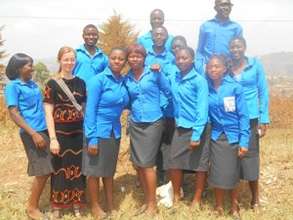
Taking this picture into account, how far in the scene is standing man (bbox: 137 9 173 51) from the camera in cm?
517

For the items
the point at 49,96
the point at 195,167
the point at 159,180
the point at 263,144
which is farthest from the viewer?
the point at 263,144

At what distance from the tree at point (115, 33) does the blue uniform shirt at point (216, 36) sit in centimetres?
2127

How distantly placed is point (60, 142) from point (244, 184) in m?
2.64

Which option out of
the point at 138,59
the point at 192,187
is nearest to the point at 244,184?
the point at 192,187

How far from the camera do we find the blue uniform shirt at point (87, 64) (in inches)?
198

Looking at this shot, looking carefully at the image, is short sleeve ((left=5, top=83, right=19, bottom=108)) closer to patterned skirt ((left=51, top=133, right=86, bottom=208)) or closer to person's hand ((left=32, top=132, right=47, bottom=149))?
person's hand ((left=32, top=132, right=47, bottom=149))

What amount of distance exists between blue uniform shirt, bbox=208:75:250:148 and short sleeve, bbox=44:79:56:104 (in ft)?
5.43

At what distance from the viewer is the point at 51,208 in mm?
5059

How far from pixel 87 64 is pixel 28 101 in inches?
33.8

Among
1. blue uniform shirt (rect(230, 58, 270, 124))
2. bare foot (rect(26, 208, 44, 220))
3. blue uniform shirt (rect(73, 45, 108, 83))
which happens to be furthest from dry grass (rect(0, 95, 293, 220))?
blue uniform shirt (rect(73, 45, 108, 83))

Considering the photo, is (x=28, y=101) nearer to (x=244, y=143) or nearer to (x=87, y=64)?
(x=87, y=64)

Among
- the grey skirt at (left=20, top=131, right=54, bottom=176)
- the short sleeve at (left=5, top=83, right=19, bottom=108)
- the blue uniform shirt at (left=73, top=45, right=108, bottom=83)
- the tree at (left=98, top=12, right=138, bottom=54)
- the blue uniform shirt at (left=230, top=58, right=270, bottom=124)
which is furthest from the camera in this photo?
the tree at (left=98, top=12, right=138, bottom=54)

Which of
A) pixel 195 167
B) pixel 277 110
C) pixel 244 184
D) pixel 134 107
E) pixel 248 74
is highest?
pixel 248 74

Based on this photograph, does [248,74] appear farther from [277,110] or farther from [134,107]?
→ [277,110]
